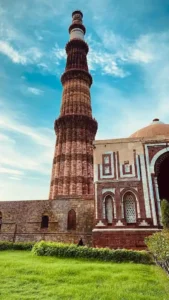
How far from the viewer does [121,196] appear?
12883 mm

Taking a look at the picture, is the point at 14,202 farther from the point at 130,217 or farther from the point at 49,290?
the point at 49,290

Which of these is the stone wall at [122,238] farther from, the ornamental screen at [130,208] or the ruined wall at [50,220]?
→ the ruined wall at [50,220]

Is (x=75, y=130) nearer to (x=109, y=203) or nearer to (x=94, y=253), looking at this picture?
(x=109, y=203)

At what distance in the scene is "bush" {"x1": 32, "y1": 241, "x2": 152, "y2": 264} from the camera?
30.6 ft

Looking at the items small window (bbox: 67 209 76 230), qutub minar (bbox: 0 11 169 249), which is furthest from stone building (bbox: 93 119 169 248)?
small window (bbox: 67 209 76 230)

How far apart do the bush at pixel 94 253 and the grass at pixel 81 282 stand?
1.40 meters

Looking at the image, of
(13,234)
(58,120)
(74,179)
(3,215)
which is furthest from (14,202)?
(58,120)

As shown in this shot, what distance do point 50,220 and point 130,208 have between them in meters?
4.90

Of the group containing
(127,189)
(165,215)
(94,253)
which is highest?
(127,189)

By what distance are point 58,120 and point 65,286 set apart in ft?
56.9

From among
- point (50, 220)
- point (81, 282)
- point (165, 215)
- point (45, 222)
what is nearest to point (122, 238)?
point (165, 215)

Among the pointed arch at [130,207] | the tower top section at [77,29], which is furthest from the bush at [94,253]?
the tower top section at [77,29]

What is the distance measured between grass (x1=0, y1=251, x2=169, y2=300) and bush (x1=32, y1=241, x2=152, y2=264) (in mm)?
1403

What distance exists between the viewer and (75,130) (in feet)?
68.8
